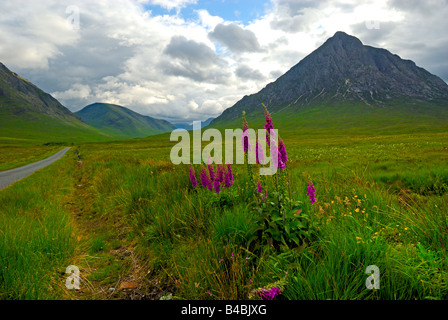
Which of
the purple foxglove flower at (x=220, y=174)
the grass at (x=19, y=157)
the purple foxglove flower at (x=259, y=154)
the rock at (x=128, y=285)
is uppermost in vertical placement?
the grass at (x=19, y=157)

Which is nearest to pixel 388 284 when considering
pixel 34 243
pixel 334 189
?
pixel 334 189

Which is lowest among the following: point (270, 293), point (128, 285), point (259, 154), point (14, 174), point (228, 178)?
point (128, 285)

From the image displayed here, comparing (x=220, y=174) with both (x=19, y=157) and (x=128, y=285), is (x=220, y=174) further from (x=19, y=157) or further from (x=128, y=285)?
(x=19, y=157)

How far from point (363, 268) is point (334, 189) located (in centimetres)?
368

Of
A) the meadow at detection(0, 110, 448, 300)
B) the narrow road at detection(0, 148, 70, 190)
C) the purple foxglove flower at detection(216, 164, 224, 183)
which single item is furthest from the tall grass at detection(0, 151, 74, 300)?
the narrow road at detection(0, 148, 70, 190)

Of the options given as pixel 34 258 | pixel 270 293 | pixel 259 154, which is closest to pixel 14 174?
pixel 34 258

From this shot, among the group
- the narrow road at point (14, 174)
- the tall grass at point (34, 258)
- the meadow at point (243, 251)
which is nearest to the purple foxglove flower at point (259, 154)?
the meadow at point (243, 251)

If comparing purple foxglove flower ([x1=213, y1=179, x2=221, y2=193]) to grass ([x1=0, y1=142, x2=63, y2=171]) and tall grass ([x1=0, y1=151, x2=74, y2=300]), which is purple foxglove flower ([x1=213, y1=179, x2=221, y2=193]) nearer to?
tall grass ([x1=0, y1=151, x2=74, y2=300])

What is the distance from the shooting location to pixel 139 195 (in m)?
6.89

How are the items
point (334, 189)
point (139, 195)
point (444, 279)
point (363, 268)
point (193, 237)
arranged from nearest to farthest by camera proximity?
point (444, 279), point (363, 268), point (193, 237), point (334, 189), point (139, 195)

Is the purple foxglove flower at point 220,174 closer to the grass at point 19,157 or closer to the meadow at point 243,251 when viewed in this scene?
the meadow at point 243,251

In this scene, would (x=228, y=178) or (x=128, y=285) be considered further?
(x=228, y=178)

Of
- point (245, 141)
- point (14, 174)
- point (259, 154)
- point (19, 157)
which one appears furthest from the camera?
point (19, 157)
